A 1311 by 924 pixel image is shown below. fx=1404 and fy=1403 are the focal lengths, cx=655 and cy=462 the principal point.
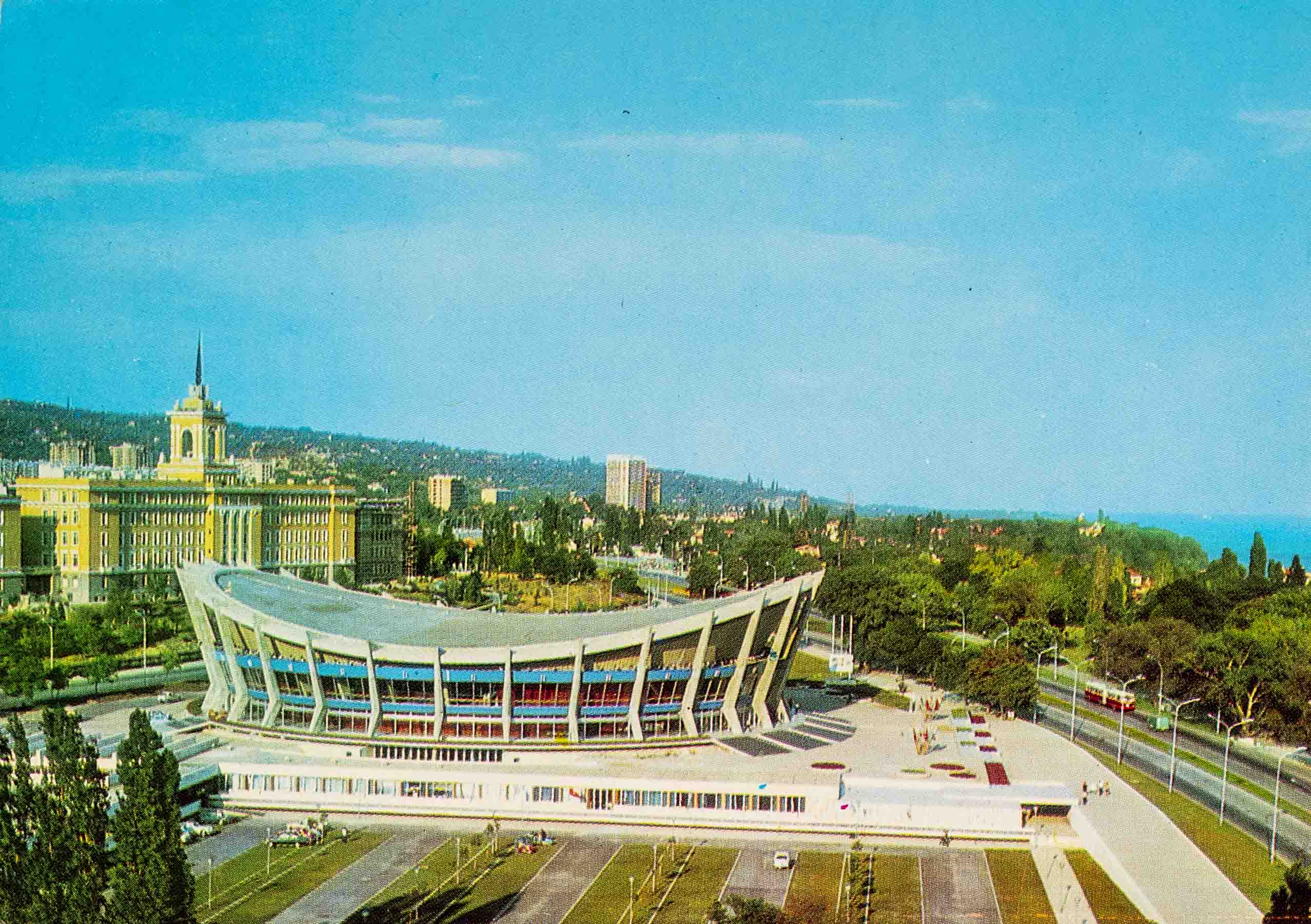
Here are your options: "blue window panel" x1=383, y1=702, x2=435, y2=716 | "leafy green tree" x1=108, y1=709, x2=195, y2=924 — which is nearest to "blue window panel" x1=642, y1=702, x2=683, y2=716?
"blue window panel" x1=383, y1=702, x2=435, y2=716

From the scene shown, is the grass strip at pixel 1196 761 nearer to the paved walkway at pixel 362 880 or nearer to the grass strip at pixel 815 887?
the grass strip at pixel 815 887

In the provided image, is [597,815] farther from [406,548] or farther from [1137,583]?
[1137,583]

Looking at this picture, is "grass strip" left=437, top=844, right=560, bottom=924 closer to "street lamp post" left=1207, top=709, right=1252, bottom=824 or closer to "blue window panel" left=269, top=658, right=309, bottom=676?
"blue window panel" left=269, top=658, right=309, bottom=676

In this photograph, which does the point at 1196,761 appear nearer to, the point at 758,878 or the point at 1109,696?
the point at 1109,696

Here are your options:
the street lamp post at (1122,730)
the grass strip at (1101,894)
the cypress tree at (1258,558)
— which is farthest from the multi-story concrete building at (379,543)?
the grass strip at (1101,894)

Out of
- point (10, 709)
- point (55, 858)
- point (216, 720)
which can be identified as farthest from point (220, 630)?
point (55, 858)

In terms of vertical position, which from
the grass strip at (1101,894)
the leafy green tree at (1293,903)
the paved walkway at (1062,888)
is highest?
the leafy green tree at (1293,903)

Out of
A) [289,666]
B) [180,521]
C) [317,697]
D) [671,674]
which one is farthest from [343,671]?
[180,521]
